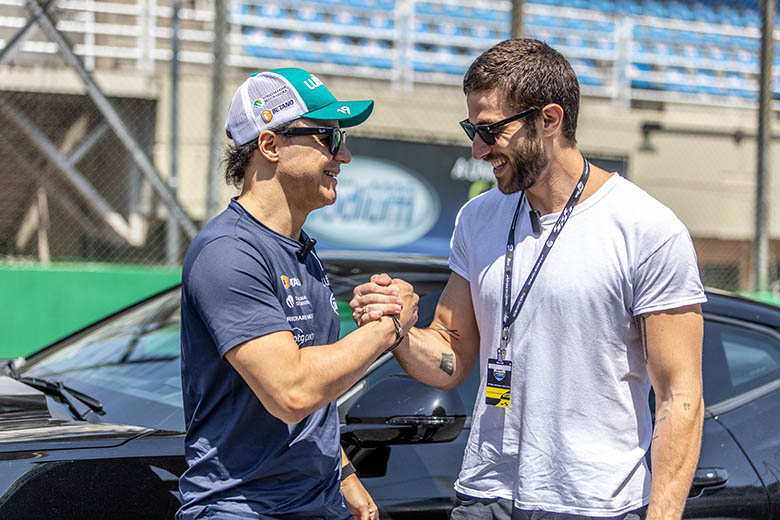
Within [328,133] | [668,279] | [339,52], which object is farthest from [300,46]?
[668,279]

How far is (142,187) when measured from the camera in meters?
11.2

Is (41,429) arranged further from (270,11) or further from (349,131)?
(270,11)

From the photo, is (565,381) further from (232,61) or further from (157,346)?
(232,61)

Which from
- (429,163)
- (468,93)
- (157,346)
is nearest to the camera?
(468,93)

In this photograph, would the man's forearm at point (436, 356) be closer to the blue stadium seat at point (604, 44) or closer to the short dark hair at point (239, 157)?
the short dark hair at point (239, 157)

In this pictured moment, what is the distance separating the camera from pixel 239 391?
204 cm

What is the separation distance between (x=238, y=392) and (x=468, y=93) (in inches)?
38.5

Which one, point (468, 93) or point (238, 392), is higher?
point (468, 93)

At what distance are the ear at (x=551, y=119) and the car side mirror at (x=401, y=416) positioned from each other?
0.90 meters

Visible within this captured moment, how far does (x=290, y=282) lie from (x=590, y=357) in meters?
0.75

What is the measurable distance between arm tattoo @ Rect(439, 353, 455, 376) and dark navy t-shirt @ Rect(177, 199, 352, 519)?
0.54 m

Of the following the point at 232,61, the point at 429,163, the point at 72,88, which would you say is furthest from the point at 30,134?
the point at 429,163

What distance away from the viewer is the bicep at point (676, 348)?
219 centimetres

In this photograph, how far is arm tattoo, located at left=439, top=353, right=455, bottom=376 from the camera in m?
2.58
